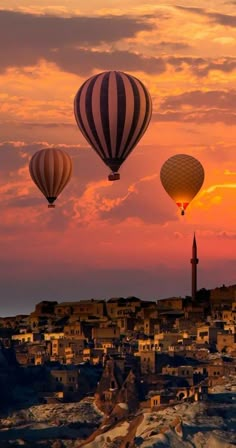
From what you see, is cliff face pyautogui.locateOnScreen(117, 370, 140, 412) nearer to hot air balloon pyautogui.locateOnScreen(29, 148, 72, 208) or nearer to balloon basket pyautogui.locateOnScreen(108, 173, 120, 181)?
hot air balloon pyautogui.locateOnScreen(29, 148, 72, 208)

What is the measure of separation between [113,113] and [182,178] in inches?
1041

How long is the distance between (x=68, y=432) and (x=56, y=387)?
503 inches

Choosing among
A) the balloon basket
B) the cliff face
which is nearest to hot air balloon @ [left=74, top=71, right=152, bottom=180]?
the balloon basket

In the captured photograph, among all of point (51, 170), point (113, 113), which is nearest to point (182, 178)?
point (51, 170)

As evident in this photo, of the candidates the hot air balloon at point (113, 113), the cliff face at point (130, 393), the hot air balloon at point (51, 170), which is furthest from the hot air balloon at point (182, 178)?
the cliff face at point (130, 393)

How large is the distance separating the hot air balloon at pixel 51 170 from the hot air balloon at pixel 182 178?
28.2 feet

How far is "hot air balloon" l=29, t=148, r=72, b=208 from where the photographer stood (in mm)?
148125

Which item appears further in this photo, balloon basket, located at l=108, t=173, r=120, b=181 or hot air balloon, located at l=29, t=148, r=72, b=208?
hot air balloon, located at l=29, t=148, r=72, b=208

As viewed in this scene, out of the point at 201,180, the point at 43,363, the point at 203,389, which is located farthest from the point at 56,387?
the point at 201,180

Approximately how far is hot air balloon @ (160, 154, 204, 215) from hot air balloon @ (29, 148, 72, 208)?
8588 millimetres

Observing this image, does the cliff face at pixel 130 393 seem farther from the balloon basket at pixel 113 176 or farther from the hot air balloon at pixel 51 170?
the balloon basket at pixel 113 176

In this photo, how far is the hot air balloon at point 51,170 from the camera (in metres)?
148

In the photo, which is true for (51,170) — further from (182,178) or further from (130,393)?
(130,393)

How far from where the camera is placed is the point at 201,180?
519 feet
